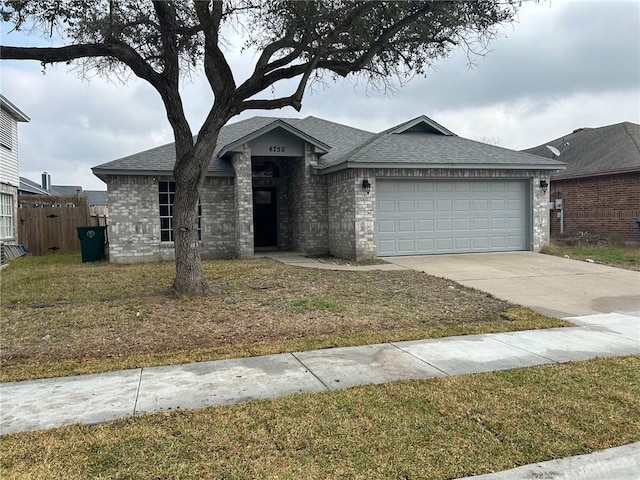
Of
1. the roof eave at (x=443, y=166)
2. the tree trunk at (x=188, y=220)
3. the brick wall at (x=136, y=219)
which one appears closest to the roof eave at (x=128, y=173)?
the brick wall at (x=136, y=219)

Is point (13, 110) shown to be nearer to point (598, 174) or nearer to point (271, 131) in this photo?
point (271, 131)

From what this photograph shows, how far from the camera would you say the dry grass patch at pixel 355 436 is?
3096 mm

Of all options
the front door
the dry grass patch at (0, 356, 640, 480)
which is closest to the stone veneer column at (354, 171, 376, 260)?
the front door

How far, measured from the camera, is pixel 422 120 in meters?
17.3

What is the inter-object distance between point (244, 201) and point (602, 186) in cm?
1434

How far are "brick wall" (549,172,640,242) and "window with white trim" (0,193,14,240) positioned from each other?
72.6ft

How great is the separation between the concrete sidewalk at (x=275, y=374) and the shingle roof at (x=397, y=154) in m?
8.53

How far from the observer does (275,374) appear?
488cm

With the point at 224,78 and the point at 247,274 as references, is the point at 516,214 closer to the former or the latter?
the point at 247,274

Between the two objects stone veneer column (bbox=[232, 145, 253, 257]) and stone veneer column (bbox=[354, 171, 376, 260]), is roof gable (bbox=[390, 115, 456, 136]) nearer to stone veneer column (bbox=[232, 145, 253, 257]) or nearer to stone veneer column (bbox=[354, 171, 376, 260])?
stone veneer column (bbox=[354, 171, 376, 260])

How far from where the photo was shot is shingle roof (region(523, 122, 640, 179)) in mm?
18703

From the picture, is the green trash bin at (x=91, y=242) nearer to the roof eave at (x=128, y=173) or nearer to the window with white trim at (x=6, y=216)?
the roof eave at (x=128, y=173)

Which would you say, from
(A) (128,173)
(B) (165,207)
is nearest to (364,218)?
(B) (165,207)

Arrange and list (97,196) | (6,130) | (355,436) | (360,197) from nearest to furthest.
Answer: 1. (355,436)
2. (360,197)
3. (6,130)
4. (97,196)
